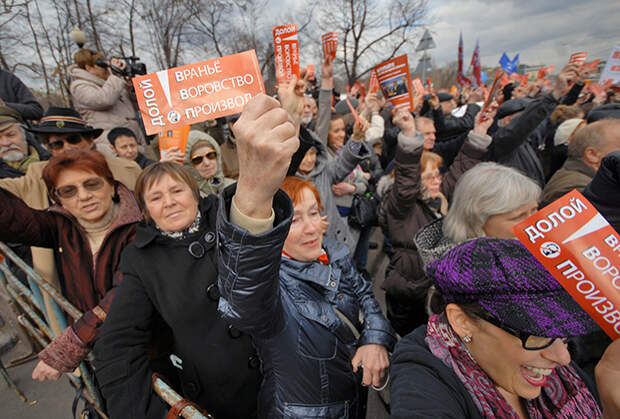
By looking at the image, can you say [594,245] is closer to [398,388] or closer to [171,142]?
[398,388]

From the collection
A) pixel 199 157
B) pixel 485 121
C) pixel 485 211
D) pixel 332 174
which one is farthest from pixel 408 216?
pixel 199 157

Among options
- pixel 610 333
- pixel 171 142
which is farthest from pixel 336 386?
pixel 171 142

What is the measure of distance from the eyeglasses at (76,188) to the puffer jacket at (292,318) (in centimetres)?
148

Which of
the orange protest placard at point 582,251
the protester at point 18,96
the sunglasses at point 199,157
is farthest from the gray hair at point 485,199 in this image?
the protester at point 18,96

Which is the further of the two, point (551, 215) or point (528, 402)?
point (528, 402)

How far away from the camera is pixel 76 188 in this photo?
1918mm

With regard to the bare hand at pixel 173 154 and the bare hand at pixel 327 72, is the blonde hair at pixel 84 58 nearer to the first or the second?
the bare hand at pixel 173 154

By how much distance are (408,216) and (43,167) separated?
314cm

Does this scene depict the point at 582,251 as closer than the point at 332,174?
Yes

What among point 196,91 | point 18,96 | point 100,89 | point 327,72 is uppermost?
point 18,96

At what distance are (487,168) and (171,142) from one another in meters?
2.45

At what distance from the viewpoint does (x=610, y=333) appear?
729mm

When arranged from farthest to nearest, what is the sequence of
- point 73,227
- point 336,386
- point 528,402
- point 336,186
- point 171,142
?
point 336,186 → point 171,142 → point 73,227 → point 336,386 → point 528,402

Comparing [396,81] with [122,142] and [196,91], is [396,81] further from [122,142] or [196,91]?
[122,142]
